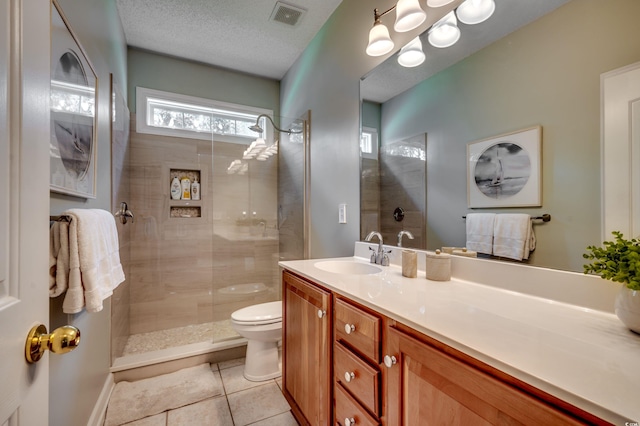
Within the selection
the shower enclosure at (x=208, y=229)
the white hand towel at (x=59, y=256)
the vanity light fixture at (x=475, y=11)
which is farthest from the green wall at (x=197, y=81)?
the vanity light fixture at (x=475, y=11)

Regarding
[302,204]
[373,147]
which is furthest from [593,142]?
[302,204]

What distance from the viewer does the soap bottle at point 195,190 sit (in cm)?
284

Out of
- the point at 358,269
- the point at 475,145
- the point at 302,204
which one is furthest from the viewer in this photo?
the point at 302,204

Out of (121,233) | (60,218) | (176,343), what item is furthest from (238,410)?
(121,233)

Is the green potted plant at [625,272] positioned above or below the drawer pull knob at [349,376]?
above

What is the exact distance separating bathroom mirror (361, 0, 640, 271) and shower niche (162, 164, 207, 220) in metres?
2.17

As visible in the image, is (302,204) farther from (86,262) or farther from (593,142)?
(593,142)

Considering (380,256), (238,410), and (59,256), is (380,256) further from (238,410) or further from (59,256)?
(59,256)

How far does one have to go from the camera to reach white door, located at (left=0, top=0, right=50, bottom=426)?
0.45 metres

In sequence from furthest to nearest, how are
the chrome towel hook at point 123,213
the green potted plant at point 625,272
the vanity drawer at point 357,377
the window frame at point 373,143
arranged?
the chrome towel hook at point 123,213 → the window frame at point 373,143 → the vanity drawer at point 357,377 → the green potted plant at point 625,272

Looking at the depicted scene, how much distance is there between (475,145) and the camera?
1208mm

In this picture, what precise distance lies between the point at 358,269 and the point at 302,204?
1.07 m

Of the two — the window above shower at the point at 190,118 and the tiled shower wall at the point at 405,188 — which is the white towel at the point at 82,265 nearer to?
the tiled shower wall at the point at 405,188

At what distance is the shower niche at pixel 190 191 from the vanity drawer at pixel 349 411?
7.60 ft
